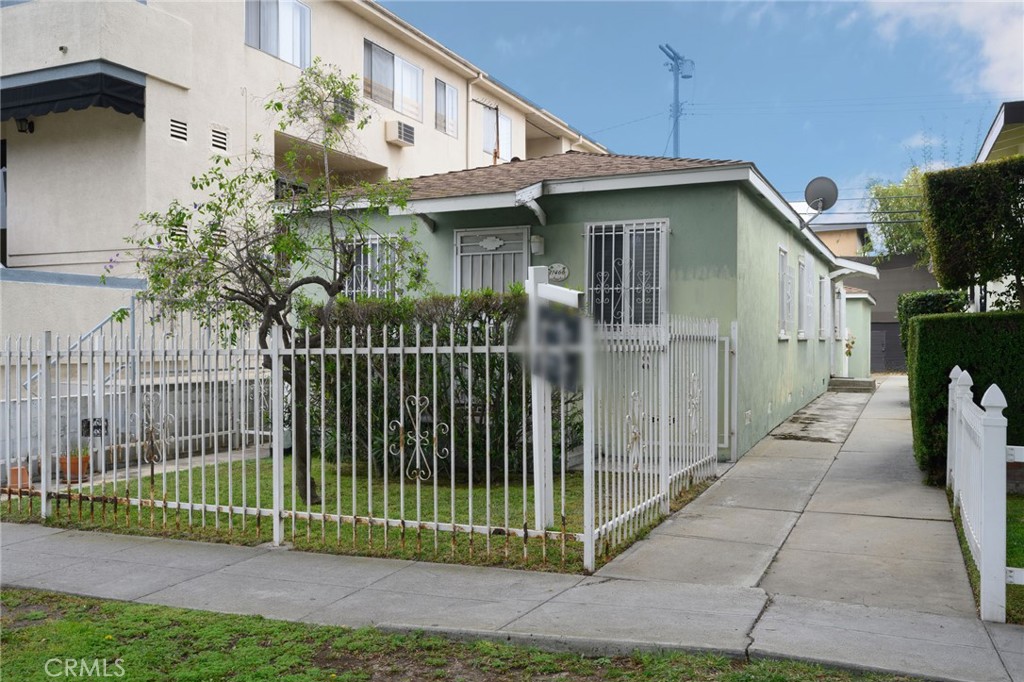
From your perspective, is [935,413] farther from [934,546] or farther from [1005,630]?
[1005,630]

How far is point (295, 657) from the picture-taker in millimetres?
4508

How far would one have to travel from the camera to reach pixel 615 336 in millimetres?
6602

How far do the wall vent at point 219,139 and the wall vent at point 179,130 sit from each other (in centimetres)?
57

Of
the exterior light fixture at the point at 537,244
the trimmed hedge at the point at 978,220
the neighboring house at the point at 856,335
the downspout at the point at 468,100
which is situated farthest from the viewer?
the neighboring house at the point at 856,335

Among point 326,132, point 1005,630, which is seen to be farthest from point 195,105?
point 1005,630

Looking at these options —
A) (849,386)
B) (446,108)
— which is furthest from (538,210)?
(849,386)

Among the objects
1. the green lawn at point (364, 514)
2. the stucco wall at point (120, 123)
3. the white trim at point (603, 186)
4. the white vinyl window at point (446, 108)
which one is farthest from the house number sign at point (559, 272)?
the white vinyl window at point (446, 108)

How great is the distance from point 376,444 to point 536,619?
17.0 ft

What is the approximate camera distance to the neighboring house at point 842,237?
40.8 m

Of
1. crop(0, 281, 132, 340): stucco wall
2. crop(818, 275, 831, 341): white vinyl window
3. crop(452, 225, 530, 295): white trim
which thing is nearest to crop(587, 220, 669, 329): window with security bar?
crop(452, 225, 530, 295): white trim

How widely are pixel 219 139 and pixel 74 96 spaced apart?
271cm

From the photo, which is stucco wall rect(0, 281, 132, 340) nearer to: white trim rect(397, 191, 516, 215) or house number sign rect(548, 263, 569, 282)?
white trim rect(397, 191, 516, 215)

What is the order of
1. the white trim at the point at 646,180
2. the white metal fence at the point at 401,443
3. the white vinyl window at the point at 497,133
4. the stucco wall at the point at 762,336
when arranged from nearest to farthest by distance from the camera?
A: the white metal fence at the point at 401,443 → the white trim at the point at 646,180 → the stucco wall at the point at 762,336 → the white vinyl window at the point at 497,133

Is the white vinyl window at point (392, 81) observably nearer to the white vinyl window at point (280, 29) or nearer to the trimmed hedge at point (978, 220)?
the white vinyl window at point (280, 29)
